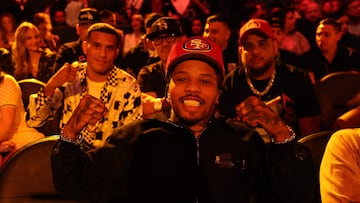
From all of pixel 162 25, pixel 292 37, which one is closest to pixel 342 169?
pixel 162 25

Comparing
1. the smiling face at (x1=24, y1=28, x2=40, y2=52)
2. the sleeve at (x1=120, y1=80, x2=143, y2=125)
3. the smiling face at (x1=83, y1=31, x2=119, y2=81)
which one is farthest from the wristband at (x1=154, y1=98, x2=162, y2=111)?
the smiling face at (x1=24, y1=28, x2=40, y2=52)

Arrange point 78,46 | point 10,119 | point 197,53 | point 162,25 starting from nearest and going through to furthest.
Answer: point 197,53 → point 10,119 → point 162,25 → point 78,46

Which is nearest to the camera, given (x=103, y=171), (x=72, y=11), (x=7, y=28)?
(x=103, y=171)

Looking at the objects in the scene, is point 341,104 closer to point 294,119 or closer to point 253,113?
point 294,119

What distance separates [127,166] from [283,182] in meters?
0.65

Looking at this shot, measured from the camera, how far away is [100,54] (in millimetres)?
4613

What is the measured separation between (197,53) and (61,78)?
1.82 m

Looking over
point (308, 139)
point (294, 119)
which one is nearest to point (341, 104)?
point (294, 119)

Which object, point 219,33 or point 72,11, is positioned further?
point 72,11

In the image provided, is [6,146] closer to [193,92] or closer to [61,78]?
[61,78]

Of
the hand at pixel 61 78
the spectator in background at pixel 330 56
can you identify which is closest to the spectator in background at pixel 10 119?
the hand at pixel 61 78

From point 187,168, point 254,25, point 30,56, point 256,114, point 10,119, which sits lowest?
point 187,168

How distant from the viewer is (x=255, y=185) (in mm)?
3023

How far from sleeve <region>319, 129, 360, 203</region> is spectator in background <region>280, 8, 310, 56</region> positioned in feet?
19.0
